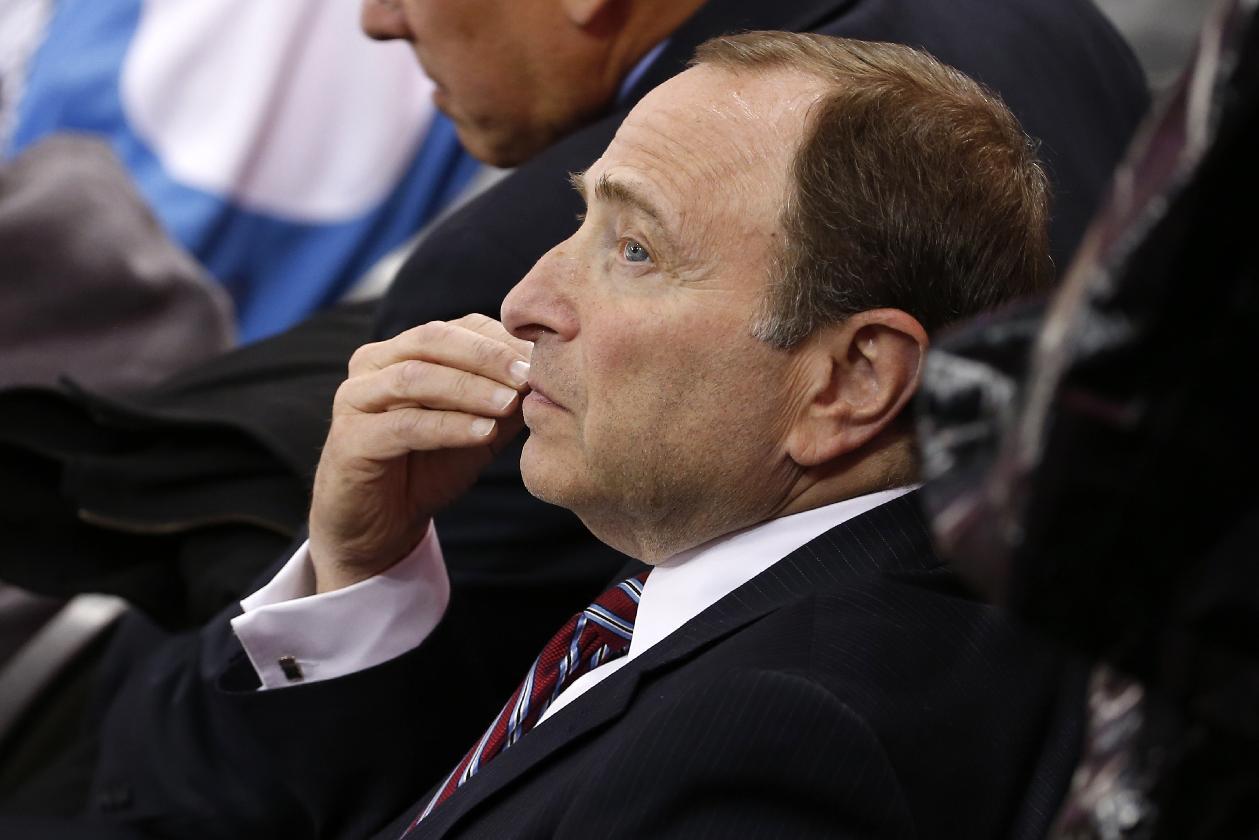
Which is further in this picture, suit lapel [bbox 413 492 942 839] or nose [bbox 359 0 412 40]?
nose [bbox 359 0 412 40]

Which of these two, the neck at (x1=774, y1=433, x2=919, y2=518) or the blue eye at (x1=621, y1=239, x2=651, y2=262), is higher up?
the blue eye at (x1=621, y1=239, x2=651, y2=262)

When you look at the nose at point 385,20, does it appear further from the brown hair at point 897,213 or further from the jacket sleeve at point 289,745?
the brown hair at point 897,213

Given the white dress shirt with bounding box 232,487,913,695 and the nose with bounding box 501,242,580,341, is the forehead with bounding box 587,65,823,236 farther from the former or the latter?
the white dress shirt with bounding box 232,487,913,695

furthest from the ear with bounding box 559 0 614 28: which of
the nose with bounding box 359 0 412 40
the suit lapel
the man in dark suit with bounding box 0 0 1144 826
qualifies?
the suit lapel

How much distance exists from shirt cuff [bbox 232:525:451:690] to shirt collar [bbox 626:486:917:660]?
31cm

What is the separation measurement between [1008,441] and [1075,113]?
116 centimetres

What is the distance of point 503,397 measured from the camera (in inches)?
41.4

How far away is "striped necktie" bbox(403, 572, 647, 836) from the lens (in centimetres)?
103

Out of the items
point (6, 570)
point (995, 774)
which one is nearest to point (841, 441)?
point (995, 774)

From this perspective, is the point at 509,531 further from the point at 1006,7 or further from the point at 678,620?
the point at 1006,7

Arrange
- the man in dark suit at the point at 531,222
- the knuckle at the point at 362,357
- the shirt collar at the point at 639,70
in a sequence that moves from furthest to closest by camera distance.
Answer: the shirt collar at the point at 639,70 → the man in dark suit at the point at 531,222 → the knuckle at the point at 362,357

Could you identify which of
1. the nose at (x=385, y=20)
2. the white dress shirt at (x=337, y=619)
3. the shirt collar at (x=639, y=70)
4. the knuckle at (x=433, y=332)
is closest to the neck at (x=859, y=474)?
the knuckle at (x=433, y=332)

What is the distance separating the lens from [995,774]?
0.85 meters

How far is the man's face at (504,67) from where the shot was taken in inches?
58.7
